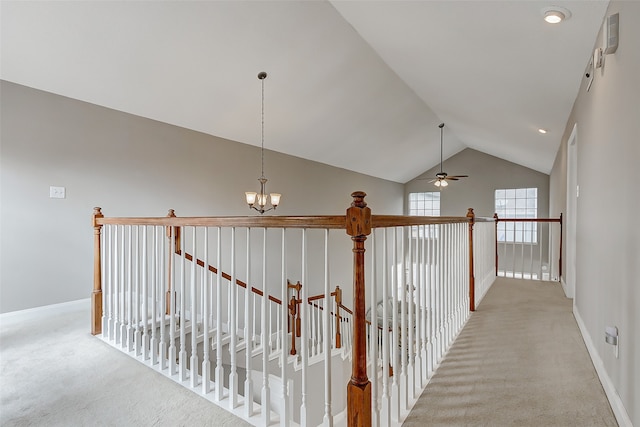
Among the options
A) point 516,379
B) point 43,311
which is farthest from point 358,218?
point 43,311

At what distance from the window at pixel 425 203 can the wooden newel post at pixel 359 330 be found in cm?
993

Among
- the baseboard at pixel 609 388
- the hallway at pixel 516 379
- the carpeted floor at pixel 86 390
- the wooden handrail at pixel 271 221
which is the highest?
the wooden handrail at pixel 271 221

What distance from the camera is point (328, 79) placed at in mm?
4723

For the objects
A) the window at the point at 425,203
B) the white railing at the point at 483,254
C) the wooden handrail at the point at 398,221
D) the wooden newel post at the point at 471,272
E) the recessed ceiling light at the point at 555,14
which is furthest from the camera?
the window at the point at 425,203

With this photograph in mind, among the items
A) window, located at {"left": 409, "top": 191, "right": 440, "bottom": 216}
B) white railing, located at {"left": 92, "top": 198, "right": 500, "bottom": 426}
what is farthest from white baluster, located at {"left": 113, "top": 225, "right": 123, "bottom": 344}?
window, located at {"left": 409, "top": 191, "right": 440, "bottom": 216}

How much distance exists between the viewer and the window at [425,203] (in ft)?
35.2

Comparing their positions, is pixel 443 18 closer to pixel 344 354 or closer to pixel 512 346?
pixel 512 346

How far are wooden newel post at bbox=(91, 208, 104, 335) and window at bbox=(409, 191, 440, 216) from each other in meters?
9.47

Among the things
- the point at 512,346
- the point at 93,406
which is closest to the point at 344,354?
the point at 512,346

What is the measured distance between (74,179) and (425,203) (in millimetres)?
9430

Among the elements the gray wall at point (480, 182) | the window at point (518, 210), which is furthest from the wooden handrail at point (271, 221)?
the window at point (518, 210)

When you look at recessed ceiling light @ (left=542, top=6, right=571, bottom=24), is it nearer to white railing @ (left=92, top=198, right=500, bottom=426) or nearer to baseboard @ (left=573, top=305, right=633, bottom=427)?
white railing @ (left=92, top=198, right=500, bottom=426)

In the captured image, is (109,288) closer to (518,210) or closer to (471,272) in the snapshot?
(471,272)

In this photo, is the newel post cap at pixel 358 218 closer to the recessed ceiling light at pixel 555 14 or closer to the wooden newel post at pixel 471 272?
the recessed ceiling light at pixel 555 14
